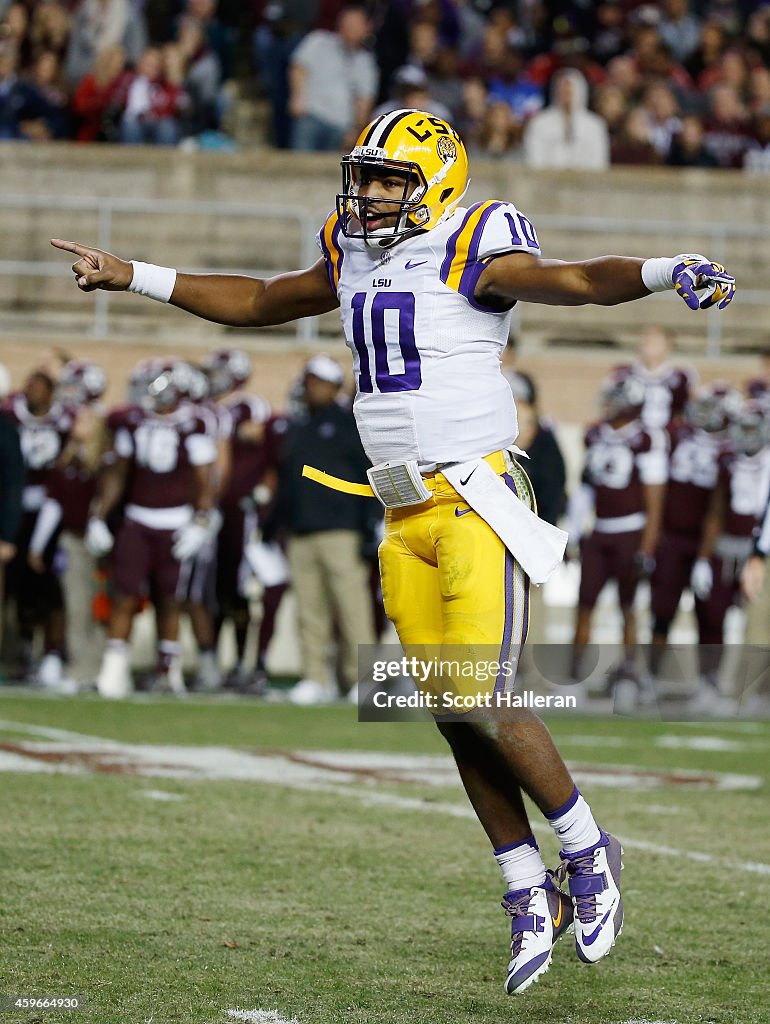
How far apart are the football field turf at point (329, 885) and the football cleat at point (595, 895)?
0.11 meters

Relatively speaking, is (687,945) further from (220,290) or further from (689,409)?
(689,409)

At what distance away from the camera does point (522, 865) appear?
4348mm

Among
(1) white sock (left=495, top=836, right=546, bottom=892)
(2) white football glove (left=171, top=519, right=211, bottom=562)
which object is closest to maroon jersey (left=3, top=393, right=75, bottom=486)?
(2) white football glove (left=171, top=519, right=211, bottom=562)

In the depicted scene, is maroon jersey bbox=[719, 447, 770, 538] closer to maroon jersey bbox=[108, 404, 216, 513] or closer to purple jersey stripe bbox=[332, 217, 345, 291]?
maroon jersey bbox=[108, 404, 216, 513]

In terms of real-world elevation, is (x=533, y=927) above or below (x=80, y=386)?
below

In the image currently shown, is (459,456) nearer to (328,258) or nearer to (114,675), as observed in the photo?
(328,258)

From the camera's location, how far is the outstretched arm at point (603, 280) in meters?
3.83

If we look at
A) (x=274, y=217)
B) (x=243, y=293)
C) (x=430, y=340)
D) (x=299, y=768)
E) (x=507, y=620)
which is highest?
(x=274, y=217)

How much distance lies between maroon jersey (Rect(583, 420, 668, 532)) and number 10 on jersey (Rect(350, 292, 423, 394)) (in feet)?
24.0

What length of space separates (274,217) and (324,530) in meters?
4.94

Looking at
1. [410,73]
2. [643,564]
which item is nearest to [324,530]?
[643,564]

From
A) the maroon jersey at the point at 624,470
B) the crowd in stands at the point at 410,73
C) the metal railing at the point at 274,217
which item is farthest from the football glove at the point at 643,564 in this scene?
the crowd in stands at the point at 410,73

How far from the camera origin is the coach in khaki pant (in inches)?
431

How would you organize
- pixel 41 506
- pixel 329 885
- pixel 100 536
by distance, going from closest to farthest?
pixel 329 885 → pixel 100 536 → pixel 41 506
